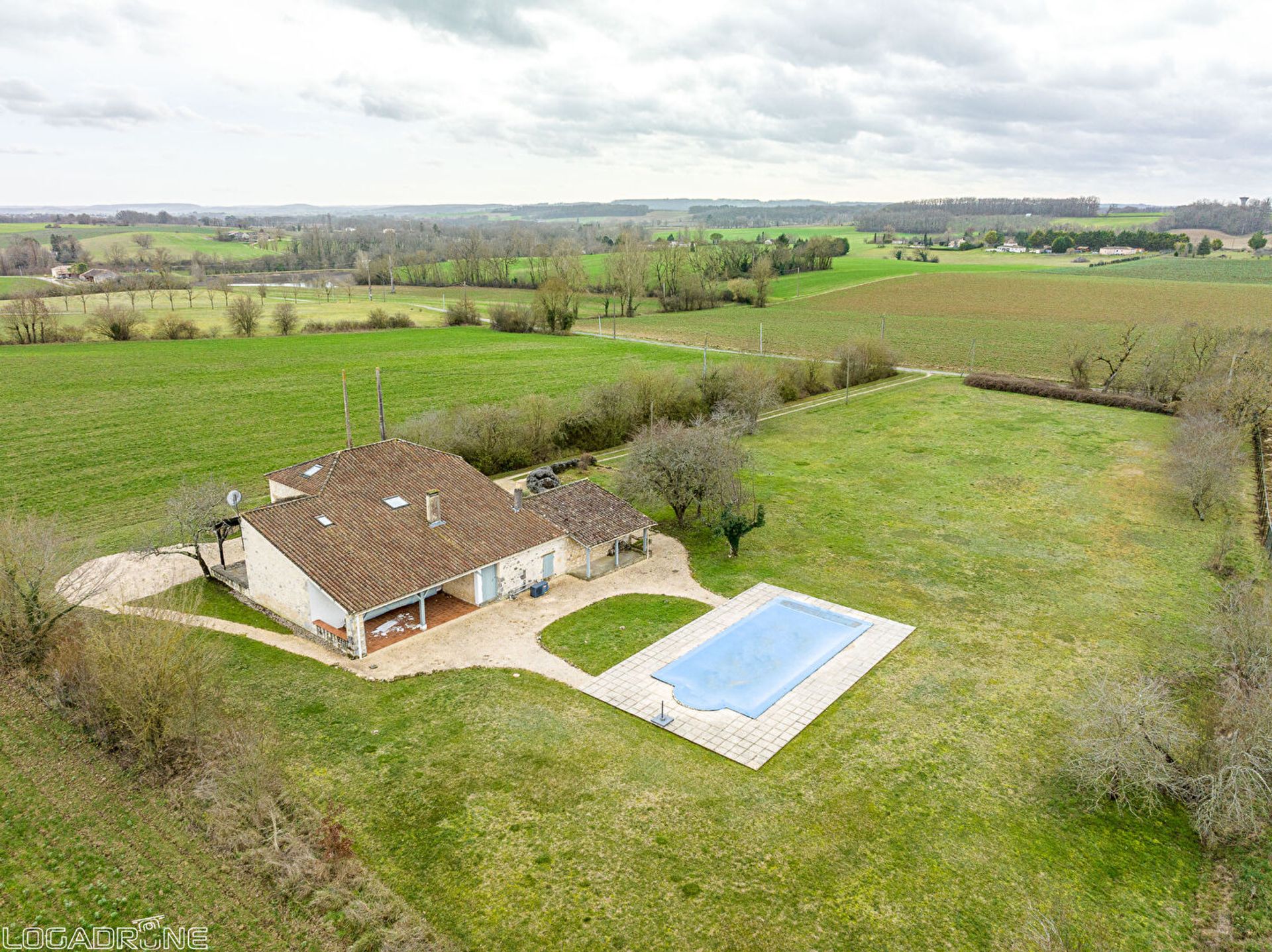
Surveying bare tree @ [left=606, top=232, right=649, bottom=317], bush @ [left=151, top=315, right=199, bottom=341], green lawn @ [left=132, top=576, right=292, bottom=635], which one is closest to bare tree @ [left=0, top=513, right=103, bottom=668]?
green lawn @ [left=132, top=576, right=292, bottom=635]

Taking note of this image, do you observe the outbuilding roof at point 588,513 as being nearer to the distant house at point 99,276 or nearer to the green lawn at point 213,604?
the green lawn at point 213,604

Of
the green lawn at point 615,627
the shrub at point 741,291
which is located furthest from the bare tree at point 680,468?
the shrub at point 741,291

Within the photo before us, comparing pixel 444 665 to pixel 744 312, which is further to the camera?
pixel 744 312

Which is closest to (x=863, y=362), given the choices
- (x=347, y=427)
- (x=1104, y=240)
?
(x=347, y=427)

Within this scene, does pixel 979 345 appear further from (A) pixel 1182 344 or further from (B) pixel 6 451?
(B) pixel 6 451

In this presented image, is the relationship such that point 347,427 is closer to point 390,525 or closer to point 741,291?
point 390,525

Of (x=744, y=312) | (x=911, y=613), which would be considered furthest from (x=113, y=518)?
(x=744, y=312)
